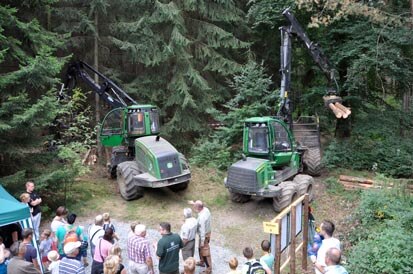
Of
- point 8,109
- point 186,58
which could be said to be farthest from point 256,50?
point 8,109

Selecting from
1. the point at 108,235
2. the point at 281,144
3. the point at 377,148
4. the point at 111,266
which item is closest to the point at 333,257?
the point at 111,266

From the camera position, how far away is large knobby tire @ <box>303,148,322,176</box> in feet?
45.7

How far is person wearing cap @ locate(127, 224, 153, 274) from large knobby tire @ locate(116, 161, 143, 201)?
545 centimetres

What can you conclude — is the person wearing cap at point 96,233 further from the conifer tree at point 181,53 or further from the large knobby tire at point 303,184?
the conifer tree at point 181,53

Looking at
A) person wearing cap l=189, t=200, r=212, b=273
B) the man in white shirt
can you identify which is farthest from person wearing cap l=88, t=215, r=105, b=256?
the man in white shirt

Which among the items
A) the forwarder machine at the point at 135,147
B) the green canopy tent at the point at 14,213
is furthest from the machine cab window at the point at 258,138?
the green canopy tent at the point at 14,213

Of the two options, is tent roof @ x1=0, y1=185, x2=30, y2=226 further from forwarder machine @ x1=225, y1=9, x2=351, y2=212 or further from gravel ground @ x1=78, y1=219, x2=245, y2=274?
forwarder machine @ x1=225, y1=9, x2=351, y2=212

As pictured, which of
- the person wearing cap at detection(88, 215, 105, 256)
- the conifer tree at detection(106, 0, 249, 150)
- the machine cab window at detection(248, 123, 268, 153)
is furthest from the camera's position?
the conifer tree at detection(106, 0, 249, 150)

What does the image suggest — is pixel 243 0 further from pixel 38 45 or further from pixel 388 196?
pixel 388 196

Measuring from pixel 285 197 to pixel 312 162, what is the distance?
3.67 metres

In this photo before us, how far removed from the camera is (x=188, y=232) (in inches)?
288

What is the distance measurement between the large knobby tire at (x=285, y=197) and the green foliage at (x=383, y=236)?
1.84 meters

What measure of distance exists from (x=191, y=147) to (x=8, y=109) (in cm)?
877

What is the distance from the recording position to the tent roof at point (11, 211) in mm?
7094
